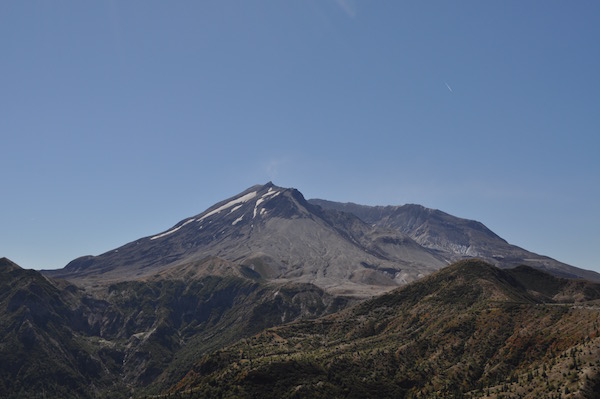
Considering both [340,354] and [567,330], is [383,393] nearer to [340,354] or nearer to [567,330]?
[340,354]

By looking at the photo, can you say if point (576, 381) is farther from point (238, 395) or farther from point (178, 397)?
point (178, 397)

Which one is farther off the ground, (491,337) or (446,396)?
(491,337)

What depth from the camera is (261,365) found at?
175750 millimetres

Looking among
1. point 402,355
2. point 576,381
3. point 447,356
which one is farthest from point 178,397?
point 576,381

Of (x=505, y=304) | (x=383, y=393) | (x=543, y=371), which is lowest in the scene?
(x=383, y=393)

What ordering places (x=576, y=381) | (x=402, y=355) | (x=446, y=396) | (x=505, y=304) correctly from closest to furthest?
(x=576, y=381), (x=446, y=396), (x=402, y=355), (x=505, y=304)

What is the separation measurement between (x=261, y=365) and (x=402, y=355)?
53.2 m

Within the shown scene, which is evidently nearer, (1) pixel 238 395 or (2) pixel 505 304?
(1) pixel 238 395

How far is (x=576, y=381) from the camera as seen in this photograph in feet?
369

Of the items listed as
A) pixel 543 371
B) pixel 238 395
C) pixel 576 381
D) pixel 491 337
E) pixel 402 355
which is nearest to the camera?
pixel 576 381

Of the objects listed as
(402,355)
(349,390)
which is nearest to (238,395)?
(349,390)

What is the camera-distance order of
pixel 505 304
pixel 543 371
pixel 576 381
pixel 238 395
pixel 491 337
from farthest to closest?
pixel 505 304 → pixel 491 337 → pixel 238 395 → pixel 543 371 → pixel 576 381

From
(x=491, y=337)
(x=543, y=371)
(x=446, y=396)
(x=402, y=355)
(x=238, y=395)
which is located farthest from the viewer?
(x=402, y=355)

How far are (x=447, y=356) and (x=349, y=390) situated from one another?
38056 mm
